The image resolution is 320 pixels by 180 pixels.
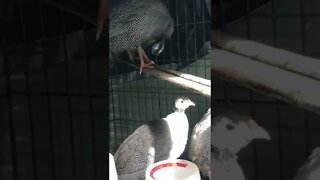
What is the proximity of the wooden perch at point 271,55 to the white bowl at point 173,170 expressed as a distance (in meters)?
0.29

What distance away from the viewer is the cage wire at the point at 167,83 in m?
1.23

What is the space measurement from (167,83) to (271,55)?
0.25m

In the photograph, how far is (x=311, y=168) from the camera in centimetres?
122

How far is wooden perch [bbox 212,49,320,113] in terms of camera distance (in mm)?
1212

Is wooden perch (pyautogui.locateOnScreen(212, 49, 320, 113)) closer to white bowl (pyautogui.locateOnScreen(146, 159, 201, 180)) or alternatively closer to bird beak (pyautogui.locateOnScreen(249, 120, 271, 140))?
bird beak (pyautogui.locateOnScreen(249, 120, 271, 140))

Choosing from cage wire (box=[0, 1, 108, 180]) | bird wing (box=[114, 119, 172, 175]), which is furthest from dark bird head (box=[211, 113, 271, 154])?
cage wire (box=[0, 1, 108, 180])

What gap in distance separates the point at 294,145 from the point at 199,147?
0.22 meters

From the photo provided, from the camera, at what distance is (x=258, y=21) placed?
1.25m

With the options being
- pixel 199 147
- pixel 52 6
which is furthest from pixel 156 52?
pixel 52 6

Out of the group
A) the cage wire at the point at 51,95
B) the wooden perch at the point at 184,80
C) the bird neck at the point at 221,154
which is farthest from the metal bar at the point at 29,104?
the bird neck at the point at 221,154

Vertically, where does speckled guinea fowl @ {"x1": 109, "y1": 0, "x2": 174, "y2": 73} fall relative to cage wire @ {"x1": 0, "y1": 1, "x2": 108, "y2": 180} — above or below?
above

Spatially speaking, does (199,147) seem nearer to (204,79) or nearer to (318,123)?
(204,79)

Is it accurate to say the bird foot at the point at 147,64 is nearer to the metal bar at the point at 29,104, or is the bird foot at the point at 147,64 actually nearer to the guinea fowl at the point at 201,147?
the guinea fowl at the point at 201,147

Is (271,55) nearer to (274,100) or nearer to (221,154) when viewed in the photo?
(274,100)
